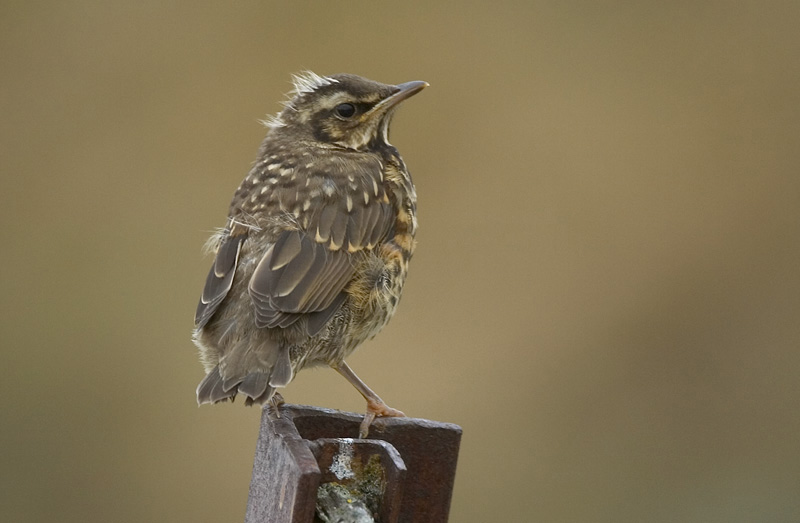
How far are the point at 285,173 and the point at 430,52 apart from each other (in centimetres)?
397

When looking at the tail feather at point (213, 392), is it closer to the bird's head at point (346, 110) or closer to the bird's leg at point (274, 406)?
the bird's leg at point (274, 406)

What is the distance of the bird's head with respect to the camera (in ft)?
16.1

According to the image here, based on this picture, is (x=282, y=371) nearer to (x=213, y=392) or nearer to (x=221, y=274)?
(x=213, y=392)

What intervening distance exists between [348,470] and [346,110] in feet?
7.93

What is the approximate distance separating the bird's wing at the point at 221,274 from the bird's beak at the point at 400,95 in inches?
36.1

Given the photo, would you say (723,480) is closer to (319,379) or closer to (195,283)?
(319,379)

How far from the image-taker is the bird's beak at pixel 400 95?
4.84m

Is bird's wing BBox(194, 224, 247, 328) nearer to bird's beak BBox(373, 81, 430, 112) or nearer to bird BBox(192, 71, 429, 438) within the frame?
bird BBox(192, 71, 429, 438)

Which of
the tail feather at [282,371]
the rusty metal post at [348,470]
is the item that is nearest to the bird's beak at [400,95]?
the tail feather at [282,371]

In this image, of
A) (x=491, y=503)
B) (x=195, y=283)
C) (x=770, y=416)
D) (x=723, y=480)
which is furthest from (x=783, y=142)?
(x=195, y=283)

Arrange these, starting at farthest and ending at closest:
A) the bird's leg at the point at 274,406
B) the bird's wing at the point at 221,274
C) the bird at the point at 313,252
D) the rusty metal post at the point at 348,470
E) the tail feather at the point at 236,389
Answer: the bird's wing at the point at 221,274 → the bird at the point at 313,252 → the tail feather at the point at 236,389 → the bird's leg at the point at 274,406 → the rusty metal post at the point at 348,470

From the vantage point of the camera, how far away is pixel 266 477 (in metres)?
2.90

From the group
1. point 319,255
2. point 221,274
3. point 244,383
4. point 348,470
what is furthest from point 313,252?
A: point 348,470

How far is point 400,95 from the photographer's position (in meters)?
4.85
